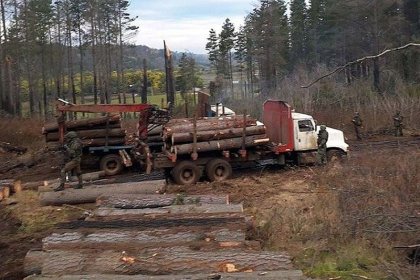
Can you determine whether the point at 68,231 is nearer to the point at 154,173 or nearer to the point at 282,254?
the point at 282,254

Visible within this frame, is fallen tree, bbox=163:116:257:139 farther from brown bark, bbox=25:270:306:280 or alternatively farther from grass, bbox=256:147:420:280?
brown bark, bbox=25:270:306:280

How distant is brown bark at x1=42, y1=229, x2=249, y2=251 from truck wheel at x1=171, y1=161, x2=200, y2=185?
7721 millimetres

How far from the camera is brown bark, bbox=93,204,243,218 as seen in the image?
38.3ft

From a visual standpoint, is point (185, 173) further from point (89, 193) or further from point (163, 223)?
point (163, 223)

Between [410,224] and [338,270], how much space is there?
1.42m

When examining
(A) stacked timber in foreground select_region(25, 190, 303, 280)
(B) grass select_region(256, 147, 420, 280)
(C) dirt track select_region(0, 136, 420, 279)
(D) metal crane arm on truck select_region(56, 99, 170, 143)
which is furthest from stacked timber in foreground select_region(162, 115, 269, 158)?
(A) stacked timber in foreground select_region(25, 190, 303, 280)

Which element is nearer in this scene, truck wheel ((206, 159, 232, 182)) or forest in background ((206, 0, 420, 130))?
truck wheel ((206, 159, 232, 182))

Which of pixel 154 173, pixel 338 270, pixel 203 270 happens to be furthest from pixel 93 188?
pixel 338 270

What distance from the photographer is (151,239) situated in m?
9.52

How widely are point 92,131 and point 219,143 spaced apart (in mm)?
4937

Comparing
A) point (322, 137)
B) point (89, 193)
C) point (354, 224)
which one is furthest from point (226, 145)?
point (354, 224)

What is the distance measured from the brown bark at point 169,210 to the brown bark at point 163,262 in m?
3.02

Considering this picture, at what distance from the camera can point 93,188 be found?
15.4m

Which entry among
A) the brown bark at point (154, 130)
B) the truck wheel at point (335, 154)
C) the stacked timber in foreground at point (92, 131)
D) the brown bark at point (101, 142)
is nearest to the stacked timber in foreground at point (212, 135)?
the brown bark at point (154, 130)
